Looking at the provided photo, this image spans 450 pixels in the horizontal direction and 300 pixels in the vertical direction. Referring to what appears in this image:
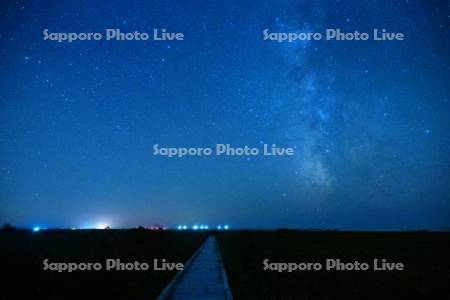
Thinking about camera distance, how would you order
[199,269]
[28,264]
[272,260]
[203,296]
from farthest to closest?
1. [272,260]
2. [28,264]
3. [199,269]
4. [203,296]

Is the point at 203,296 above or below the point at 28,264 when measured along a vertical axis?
below

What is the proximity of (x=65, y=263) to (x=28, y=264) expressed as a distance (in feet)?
5.44

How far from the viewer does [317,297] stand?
1441 centimetres

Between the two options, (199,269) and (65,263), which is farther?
(65,263)

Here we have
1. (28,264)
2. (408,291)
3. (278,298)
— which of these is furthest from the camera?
(28,264)

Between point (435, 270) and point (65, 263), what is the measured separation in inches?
702

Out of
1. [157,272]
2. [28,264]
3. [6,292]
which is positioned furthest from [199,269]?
[28,264]

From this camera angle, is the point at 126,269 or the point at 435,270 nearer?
the point at 126,269

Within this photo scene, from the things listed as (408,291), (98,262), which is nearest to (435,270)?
(408,291)

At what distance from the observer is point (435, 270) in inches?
888

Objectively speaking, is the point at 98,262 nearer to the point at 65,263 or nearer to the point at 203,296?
the point at 65,263

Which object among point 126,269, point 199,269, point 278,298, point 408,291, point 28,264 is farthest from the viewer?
point 28,264

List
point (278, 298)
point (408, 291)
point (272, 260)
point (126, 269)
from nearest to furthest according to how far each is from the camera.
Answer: point (278, 298), point (408, 291), point (126, 269), point (272, 260)

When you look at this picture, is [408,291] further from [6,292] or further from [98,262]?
[98,262]
